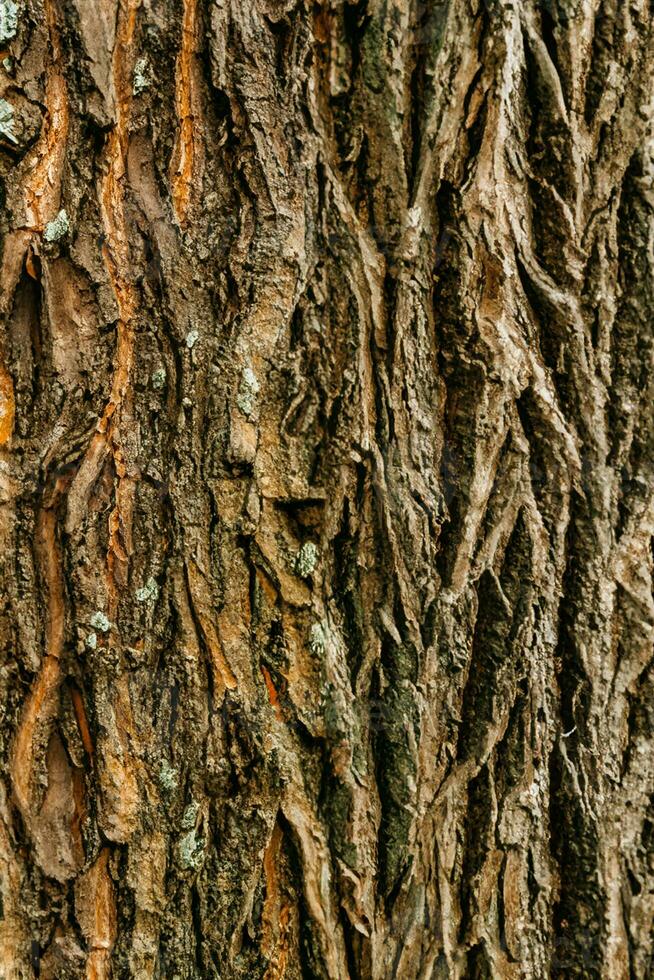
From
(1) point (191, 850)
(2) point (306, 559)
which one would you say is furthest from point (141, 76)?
(1) point (191, 850)

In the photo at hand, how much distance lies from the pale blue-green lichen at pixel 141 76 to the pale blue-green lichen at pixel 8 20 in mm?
220

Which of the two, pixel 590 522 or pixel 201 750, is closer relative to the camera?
pixel 201 750

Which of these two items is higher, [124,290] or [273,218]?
[273,218]

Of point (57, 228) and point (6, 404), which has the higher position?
point (57, 228)

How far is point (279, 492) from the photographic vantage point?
4.93ft

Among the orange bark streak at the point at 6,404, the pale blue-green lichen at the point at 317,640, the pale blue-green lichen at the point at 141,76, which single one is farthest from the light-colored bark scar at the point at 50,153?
the pale blue-green lichen at the point at 317,640

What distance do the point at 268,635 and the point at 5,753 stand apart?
0.52m

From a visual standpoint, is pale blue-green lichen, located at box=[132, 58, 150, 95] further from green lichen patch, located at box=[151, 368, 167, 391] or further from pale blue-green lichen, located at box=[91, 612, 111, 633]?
pale blue-green lichen, located at box=[91, 612, 111, 633]

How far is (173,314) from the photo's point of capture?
4.98 ft

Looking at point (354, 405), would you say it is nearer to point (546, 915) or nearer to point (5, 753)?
point (5, 753)

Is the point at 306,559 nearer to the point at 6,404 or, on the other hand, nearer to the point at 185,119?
the point at 6,404

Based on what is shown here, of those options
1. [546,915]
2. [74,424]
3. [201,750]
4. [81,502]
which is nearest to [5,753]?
[201,750]

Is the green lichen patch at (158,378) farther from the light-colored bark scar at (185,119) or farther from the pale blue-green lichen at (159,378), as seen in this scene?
the light-colored bark scar at (185,119)

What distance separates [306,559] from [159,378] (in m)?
0.41
